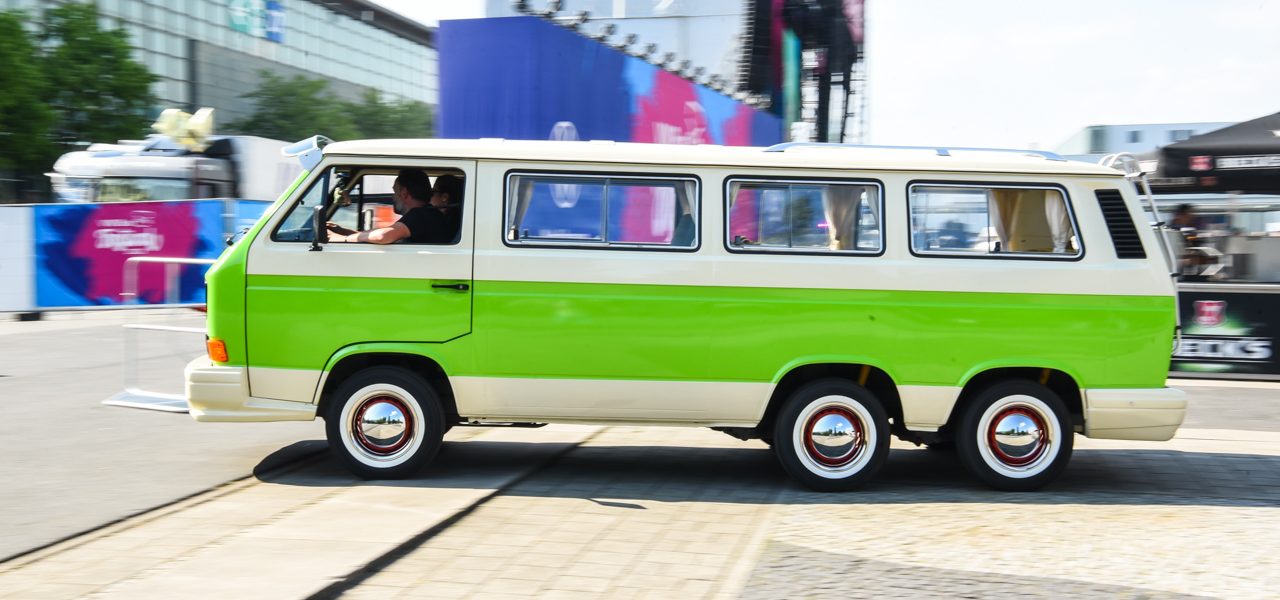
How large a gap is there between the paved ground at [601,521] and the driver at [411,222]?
1574mm

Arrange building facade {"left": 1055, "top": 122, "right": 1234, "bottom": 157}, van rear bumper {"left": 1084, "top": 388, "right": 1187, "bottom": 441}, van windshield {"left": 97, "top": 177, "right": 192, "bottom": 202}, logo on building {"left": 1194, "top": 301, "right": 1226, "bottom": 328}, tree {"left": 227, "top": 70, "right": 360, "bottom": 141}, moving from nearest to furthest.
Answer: van rear bumper {"left": 1084, "top": 388, "right": 1187, "bottom": 441} < logo on building {"left": 1194, "top": 301, "right": 1226, "bottom": 328} < van windshield {"left": 97, "top": 177, "right": 192, "bottom": 202} < tree {"left": 227, "top": 70, "right": 360, "bottom": 141} < building facade {"left": 1055, "top": 122, "right": 1234, "bottom": 157}

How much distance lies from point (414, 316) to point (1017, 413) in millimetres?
3920

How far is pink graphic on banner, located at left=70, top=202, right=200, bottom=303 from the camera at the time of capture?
2055 centimetres

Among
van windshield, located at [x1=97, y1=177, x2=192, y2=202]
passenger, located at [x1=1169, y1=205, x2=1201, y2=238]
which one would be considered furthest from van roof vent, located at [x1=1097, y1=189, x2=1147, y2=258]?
van windshield, located at [x1=97, y1=177, x2=192, y2=202]

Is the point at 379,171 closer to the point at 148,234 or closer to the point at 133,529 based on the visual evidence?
the point at 133,529

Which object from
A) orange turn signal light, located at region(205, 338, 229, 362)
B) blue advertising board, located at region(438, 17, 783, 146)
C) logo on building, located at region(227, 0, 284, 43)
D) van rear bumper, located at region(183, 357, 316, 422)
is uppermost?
logo on building, located at region(227, 0, 284, 43)

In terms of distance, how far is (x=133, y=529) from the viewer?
636 centimetres

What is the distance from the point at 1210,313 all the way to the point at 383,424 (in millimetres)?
9665

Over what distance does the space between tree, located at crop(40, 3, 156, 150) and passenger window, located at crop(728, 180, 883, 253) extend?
121ft

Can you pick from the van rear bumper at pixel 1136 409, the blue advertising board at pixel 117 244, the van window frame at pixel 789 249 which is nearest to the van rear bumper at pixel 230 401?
the van window frame at pixel 789 249

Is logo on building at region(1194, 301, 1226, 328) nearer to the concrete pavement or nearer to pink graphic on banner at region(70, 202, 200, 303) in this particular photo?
the concrete pavement

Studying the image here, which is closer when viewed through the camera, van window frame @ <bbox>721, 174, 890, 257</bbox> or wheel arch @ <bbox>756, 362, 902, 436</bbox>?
van window frame @ <bbox>721, 174, 890, 257</bbox>

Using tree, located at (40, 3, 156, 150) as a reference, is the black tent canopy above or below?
below

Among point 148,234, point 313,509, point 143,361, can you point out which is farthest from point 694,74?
point 313,509
